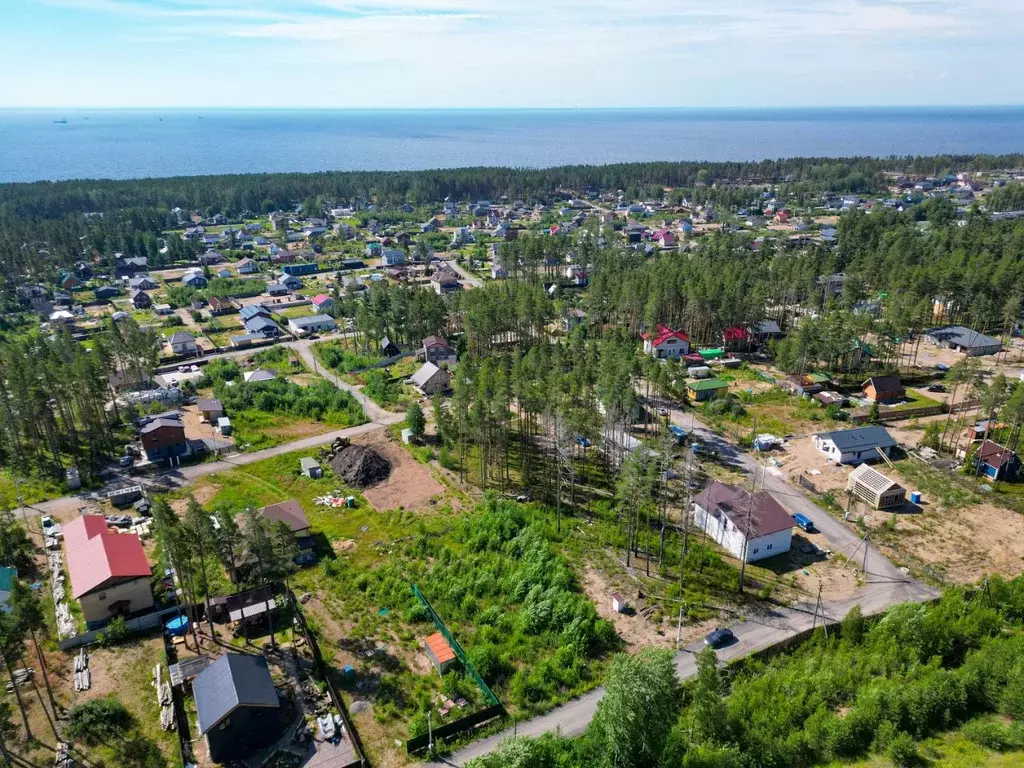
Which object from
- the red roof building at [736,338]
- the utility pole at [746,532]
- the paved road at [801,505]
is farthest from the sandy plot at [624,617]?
the red roof building at [736,338]

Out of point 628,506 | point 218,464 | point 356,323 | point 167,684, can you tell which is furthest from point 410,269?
point 167,684

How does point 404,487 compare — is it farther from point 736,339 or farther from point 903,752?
point 736,339

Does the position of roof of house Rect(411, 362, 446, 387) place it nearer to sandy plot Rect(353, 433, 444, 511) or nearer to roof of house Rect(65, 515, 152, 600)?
sandy plot Rect(353, 433, 444, 511)

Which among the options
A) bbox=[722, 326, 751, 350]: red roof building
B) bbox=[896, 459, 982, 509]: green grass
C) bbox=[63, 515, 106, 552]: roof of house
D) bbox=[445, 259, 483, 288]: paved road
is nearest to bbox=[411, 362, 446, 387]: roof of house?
bbox=[63, 515, 106, 552]: roof of house

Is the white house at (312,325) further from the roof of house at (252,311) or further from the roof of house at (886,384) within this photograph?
the roof of house at (886,384)

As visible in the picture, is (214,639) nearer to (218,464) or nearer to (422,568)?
(422,568)

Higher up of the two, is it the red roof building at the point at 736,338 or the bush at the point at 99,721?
the red roof building at the point at 736,338
